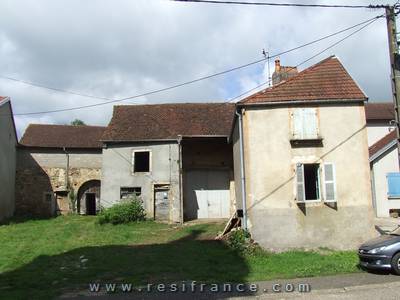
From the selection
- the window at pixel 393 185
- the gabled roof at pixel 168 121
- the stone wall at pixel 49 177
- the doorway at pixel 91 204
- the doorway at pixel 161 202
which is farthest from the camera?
the doorway at pixel 91 204

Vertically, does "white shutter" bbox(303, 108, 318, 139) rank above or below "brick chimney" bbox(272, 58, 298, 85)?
below

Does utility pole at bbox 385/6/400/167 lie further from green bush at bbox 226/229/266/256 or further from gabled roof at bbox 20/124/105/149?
gabled roof at bbox 20/124/105/149

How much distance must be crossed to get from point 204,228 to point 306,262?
878cm

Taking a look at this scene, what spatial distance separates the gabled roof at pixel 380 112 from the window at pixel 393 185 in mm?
10056

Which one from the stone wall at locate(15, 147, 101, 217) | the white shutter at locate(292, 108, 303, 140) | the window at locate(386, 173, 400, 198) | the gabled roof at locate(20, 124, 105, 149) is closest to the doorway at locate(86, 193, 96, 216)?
the stone wall at locate(15, 147, 101, 217)

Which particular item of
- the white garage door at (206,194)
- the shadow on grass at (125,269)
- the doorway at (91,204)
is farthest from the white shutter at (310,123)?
the doorway at (91,204)

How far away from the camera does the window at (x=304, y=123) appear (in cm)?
1742

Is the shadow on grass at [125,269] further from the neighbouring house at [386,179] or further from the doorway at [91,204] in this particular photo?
the doorway at [91,204]

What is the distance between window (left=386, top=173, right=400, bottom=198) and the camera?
24.4 m

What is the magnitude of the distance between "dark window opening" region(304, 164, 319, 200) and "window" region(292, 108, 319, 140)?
47.0 inches

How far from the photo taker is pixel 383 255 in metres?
12.3

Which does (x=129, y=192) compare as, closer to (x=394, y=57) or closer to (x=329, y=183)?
(x=329, y=183)

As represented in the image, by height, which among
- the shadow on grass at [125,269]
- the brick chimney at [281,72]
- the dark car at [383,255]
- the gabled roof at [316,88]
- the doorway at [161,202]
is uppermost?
the brick chimney at [281,72]

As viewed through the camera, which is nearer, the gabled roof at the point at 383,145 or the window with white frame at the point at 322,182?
the window with white frame at the point at 322,182
